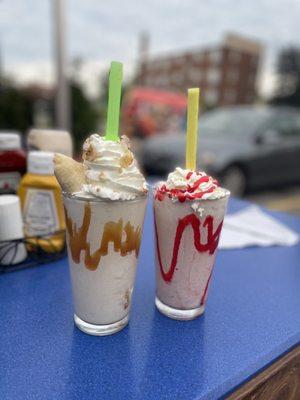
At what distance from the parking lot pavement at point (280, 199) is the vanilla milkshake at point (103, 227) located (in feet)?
11.2

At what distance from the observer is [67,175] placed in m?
0.58

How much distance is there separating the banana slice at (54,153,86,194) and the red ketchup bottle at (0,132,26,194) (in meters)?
0.42

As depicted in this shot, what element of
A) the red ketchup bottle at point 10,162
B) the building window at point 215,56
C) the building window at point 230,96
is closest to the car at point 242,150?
the building window at point 215,56

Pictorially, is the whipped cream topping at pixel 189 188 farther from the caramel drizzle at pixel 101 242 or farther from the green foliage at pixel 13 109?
the green foliage at pixel 13 109

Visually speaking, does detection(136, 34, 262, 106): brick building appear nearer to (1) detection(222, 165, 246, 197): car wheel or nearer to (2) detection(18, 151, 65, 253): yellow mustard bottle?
(1) detection(222, 165, 246, 197): car wheel

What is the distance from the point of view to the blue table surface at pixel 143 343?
53 cm

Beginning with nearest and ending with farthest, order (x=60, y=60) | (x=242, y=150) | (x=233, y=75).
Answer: (x=60, y=60)
(x=242, y=150)
(x=233, y=75)

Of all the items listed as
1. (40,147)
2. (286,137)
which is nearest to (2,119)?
(286,137)

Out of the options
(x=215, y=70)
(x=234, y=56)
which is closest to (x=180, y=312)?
(x=234, y=56)

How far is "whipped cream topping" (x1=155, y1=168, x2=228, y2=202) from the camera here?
630mm

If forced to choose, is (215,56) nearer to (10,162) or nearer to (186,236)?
(10,162)

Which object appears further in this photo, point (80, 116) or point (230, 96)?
point (230, 96)

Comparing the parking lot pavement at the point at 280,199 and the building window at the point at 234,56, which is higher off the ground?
the building window at the point at 234,56

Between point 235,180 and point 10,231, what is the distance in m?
3.43
